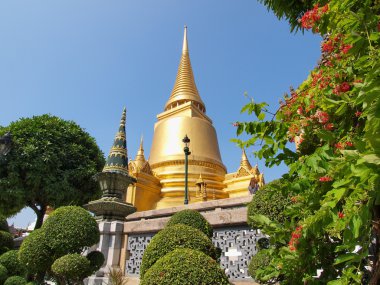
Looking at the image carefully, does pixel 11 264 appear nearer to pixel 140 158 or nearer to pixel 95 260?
pixel 95 260

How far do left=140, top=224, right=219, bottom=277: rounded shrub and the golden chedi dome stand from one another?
1713 cm

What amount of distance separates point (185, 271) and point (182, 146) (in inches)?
932

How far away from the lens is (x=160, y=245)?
15.1 feet

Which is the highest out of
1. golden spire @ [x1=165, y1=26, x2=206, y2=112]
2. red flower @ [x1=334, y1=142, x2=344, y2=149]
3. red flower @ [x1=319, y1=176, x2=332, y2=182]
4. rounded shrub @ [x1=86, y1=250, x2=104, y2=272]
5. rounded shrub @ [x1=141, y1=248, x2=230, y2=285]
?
golden spire @ [x1=165, y1=26, x2=206, y2=112]

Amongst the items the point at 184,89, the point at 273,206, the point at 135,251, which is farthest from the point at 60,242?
the point at 184,89

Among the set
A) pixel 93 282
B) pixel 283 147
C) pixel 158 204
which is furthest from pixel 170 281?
pixel 158 204

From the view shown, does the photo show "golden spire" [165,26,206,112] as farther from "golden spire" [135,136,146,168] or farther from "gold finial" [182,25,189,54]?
"golden spire" [135,136,146,168]

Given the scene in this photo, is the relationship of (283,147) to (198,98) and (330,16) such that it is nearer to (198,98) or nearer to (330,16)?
(330,16)

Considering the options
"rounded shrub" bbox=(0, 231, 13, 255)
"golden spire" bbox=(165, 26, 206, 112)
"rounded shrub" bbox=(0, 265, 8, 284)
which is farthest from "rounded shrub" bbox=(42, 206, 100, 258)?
"golden spire" bbox=(165, 26, 206, 112)

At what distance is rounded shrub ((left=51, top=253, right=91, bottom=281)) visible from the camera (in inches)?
219

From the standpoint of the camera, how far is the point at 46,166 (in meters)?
16.0

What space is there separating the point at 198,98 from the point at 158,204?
523 inches

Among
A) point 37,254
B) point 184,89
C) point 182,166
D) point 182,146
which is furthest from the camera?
point 184,89

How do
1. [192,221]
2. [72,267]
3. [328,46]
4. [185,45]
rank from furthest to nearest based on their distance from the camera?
[185,45], [192,221], [72,267], [328,46]
